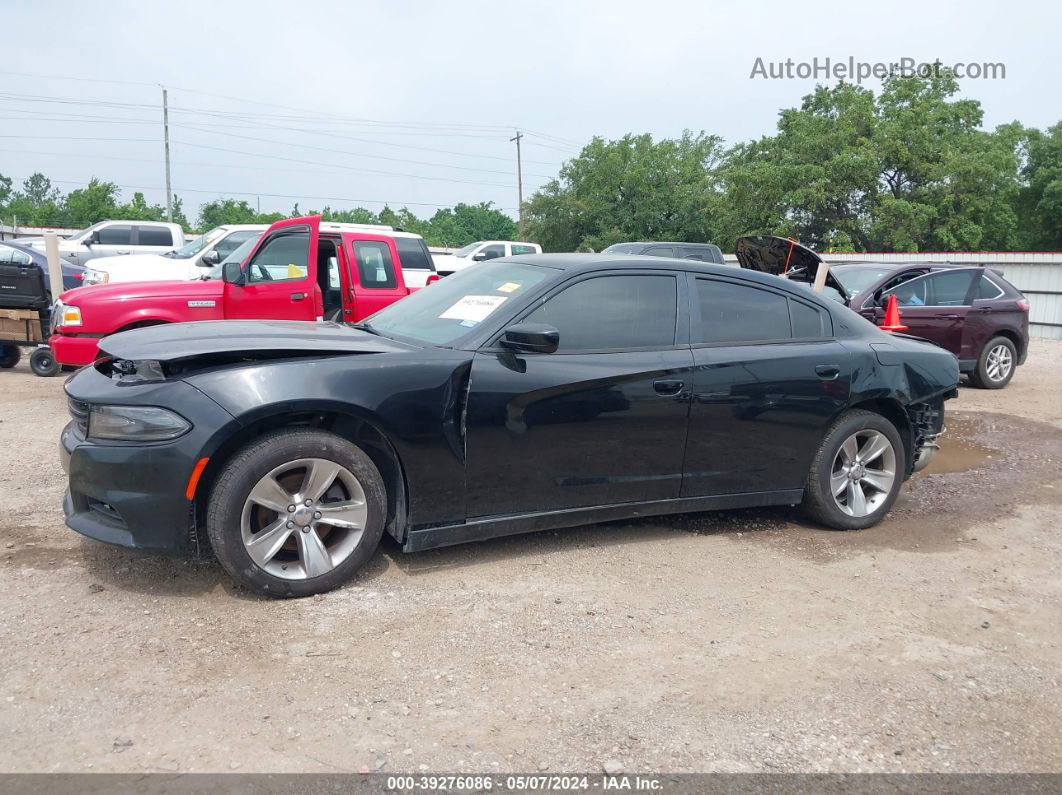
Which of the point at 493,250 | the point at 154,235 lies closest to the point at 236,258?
the point at 154,235

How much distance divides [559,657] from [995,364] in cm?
1016

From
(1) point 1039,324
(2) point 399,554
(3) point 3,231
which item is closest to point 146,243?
(3) point 3,231

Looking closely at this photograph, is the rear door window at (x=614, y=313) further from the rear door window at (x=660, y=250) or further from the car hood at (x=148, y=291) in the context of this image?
the rear door window at (x=660, y=250)

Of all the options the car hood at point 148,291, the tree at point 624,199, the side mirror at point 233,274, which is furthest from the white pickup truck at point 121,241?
the tree at point 624,199

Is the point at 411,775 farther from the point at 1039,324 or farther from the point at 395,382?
the point at 1039,324

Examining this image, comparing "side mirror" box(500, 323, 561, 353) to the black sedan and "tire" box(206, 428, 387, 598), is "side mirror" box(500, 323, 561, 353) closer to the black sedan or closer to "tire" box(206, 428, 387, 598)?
the black sedan

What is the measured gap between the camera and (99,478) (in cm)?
376

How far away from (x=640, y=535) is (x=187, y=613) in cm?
248

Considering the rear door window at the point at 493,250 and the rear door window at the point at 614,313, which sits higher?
the rear door window at the point at 493,250

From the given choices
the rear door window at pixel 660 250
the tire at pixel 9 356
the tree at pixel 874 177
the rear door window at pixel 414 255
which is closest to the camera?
the tire at pixel 9 356

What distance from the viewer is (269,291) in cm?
866

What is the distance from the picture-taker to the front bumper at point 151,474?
369cm

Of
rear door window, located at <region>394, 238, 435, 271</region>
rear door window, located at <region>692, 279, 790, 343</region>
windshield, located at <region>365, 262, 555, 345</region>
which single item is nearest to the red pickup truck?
rear door window, located at <region>394, 238, 435, 271</region>

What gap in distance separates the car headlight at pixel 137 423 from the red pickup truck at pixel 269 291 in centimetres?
481
